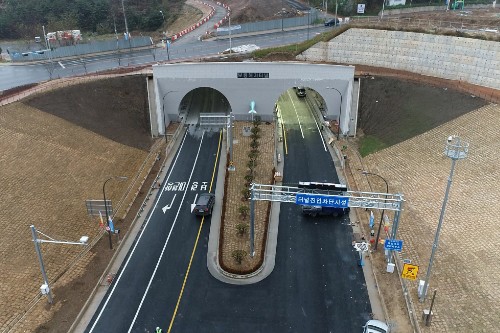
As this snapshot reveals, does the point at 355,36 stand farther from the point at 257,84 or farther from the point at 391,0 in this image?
the point at 391,0

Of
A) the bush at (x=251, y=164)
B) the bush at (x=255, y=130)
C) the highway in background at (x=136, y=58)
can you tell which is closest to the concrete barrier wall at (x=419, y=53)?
the highway in background at (x=136, y=58)

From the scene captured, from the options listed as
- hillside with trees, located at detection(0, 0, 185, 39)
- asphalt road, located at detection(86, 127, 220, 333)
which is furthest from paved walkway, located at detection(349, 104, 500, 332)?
hillside with trees, located at detection(0, 0, 185, 39)

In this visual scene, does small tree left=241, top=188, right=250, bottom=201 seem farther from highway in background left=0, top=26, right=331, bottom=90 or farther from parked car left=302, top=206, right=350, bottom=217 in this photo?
highway in background left=0, top=26, right=331, bottom=90

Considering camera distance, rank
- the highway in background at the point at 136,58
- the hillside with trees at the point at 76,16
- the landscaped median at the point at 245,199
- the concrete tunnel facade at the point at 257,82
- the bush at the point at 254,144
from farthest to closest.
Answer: the hillside with trees at the point at 76,16 → the highway in background at the point at 136,58 → the concrete tunnel facade at the point at 257,82 → the bush at the point at 254,144 → the landscaped median at the point at 245,199

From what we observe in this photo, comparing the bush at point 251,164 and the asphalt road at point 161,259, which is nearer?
the asphalt road at point 161,259

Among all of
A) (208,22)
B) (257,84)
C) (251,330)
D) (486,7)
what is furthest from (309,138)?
(486,7)

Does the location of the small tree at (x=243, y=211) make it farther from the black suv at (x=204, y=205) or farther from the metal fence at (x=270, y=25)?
the metal fence at (x=270, y=25)
